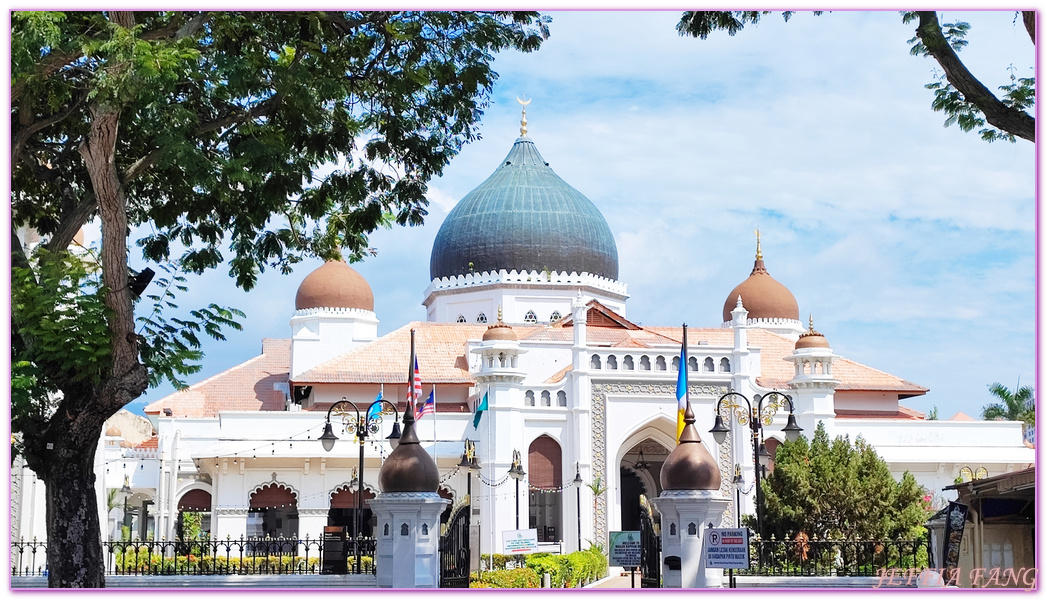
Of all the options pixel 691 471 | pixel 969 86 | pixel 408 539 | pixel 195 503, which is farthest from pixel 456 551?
pixel 195 503

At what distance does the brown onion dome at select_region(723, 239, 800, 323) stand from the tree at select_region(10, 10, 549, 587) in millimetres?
30390

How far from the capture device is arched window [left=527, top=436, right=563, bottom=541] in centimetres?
3256

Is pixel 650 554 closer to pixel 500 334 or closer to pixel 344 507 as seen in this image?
pixel 500 334

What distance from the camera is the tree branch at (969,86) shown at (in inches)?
383

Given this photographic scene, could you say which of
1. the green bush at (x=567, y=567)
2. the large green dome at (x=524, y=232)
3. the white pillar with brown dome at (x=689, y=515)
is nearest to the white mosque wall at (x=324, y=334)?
the large green dome at (x=524, y=232)

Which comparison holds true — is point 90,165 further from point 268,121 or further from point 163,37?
point 268,121

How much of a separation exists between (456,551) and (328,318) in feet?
78.4

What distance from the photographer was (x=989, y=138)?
11555mm

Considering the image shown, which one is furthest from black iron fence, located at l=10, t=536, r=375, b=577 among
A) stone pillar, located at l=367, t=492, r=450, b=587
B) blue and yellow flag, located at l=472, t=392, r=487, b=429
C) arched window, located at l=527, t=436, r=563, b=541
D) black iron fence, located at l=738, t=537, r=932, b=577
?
arched window, located at l=527, t=436, r=563, b=541

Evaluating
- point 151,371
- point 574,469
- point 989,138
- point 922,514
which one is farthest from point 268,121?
point 574,469

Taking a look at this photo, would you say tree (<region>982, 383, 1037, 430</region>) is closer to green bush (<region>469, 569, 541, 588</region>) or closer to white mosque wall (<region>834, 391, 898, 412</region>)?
white mosque wall (<region>834, 391, 898, 412</region>)

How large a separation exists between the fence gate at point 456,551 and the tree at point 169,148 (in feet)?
13.0

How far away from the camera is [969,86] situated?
390 inches

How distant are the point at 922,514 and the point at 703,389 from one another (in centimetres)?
1059
